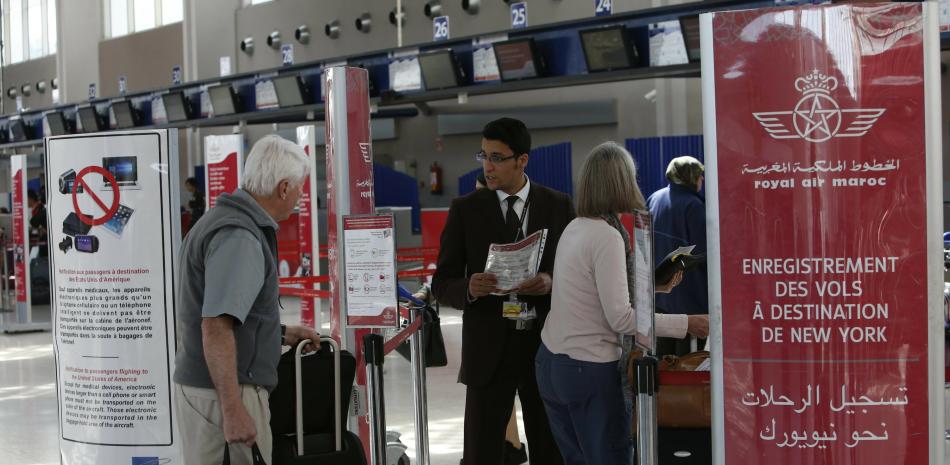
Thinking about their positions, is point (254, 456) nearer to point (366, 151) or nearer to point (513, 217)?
point (513, 217)

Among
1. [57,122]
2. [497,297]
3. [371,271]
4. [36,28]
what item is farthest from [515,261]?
[36,28]

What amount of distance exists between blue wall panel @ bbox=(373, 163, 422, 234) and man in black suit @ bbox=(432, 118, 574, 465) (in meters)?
10.6

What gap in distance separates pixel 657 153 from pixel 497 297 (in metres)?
7.51

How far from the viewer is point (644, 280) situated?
292cm

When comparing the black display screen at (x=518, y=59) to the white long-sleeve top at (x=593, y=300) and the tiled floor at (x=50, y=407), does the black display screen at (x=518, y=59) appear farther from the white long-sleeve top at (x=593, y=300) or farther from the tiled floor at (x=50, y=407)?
the white long-sleeve top at (x=593, y=300)

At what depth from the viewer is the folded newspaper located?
3.59 meters

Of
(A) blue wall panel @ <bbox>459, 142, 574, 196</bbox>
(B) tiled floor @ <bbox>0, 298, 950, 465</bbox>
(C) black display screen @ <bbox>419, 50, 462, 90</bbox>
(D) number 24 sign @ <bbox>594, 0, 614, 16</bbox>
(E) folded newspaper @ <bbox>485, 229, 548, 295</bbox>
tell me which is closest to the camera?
(E) folded newspaper @ <bbox>485, 229, 548, 295</bbox>

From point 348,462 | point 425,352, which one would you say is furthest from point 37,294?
point 348,462

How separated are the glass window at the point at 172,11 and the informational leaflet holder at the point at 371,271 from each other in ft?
56.1

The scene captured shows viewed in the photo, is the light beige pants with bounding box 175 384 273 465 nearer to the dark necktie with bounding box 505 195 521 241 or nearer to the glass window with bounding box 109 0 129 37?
the dark necktie with bounding box 505 195 521 241

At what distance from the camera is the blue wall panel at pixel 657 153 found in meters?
10.9

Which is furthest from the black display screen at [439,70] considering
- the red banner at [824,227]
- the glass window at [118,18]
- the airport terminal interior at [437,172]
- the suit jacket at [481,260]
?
the glass window at [118,18]

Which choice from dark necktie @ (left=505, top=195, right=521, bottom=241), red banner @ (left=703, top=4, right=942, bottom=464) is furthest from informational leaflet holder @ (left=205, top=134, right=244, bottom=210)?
red banner @ (left=703, top=4, right=942, bottom=464)

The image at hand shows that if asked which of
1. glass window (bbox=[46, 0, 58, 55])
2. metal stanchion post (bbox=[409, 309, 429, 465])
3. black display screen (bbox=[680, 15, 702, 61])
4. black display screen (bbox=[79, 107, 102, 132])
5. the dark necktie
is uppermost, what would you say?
glass window (bbox=[46, 0, 58, 55])
